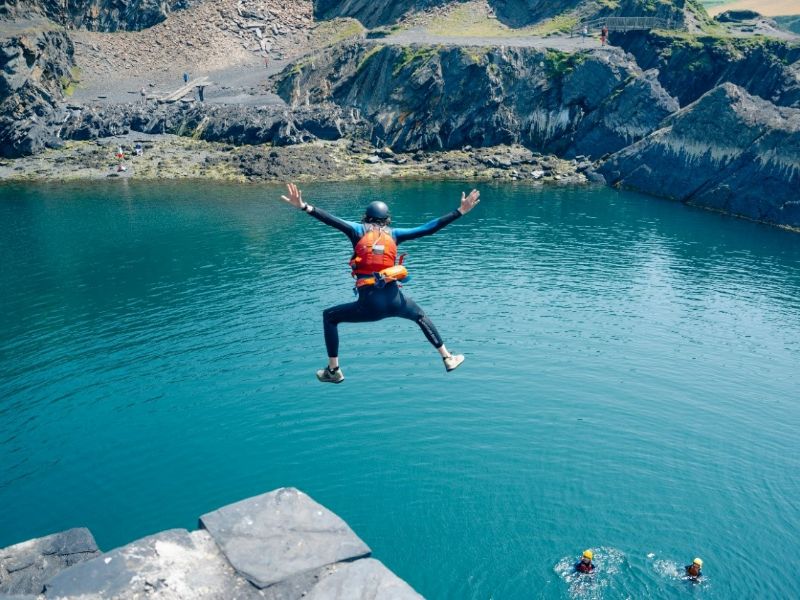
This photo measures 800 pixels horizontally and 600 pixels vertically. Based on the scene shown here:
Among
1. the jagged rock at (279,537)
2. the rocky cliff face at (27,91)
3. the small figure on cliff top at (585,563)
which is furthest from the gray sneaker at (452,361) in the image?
the rocky cliff face at (27,91)

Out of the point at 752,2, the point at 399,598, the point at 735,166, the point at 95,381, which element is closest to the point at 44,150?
the point at 95,381

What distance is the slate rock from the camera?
30.6 ft

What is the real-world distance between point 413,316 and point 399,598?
23.3 ft

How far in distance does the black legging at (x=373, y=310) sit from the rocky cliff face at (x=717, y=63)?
93728 mm

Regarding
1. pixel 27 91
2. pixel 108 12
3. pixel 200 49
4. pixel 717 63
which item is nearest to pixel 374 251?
pixel 717 63

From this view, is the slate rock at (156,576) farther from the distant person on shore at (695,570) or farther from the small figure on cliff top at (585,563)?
the distant person on shore at (695,570)

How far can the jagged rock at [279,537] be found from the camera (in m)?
10.0

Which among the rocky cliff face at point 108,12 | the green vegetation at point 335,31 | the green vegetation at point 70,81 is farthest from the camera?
the green vegetation at point 335,31

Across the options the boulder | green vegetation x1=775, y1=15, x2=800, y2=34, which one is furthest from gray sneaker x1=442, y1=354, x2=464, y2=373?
green vegetation x1=775, y1=15, x2=800, y2=34

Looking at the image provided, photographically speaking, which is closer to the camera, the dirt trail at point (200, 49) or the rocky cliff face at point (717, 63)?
the rocky cliff face at point (717, 63)

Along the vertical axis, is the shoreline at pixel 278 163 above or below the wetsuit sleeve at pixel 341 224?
below

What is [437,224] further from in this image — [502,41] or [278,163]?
[502,41]

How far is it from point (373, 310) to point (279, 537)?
5.43 m

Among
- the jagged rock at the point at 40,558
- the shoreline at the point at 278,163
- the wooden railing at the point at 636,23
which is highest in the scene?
the wooden railing at the point at 636,23
